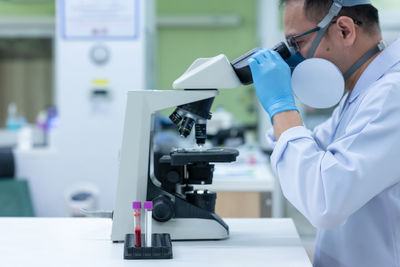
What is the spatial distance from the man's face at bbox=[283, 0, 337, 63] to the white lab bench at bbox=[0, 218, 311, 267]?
18.5 inches

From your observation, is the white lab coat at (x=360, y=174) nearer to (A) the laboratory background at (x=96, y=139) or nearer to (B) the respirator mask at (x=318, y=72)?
(B) the respirator mask at (x=318, y=72)

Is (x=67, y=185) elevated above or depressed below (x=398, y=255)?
below

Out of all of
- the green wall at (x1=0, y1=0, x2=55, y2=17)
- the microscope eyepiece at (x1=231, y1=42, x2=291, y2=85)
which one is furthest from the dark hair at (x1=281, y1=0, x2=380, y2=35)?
the green wall at (x1=0, y1=0, x2=55, y2=17)

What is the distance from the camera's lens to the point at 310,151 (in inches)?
36.3

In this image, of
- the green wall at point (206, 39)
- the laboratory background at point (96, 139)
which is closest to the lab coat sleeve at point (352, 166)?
the laboratory background at point (96, 139)

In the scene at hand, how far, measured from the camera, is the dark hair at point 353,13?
104 cm

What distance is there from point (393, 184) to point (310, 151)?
20 centimetres

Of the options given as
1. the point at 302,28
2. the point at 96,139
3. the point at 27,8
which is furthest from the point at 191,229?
the point at 27,8

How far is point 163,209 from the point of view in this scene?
1111mm

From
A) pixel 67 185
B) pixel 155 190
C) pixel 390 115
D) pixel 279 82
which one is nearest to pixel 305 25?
pixel 279 82

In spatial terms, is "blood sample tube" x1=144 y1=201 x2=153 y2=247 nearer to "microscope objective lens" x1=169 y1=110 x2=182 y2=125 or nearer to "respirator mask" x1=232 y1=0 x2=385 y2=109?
"microscope objective lens" x1=169 y1=110 x2=182 y2=125

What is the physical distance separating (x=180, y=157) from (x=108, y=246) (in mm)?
273

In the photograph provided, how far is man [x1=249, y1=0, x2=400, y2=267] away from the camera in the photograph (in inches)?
34.3

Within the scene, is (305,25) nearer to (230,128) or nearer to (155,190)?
(155,190)
